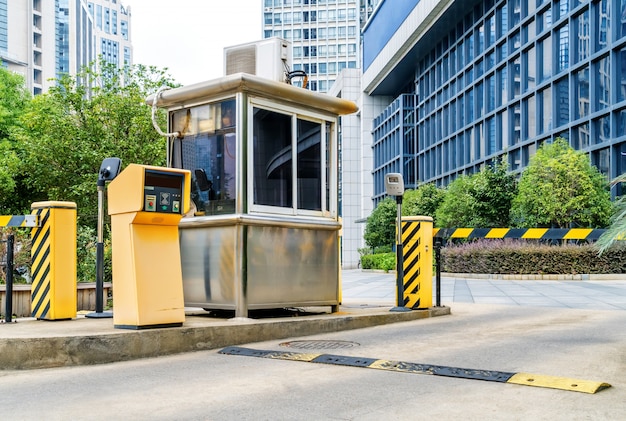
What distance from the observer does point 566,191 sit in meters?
24.6

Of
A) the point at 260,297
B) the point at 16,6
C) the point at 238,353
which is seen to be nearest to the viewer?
the point at 238,353

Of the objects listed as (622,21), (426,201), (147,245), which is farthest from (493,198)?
(147,245)

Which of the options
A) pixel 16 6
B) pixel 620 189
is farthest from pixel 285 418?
pixel 16 6

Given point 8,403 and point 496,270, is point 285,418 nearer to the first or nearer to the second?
point 8,403

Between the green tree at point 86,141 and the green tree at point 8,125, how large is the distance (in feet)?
7.86

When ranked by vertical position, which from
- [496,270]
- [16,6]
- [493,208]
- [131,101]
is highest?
[16,6]

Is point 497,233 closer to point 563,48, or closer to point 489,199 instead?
point 489,199

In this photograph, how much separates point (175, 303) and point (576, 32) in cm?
2541

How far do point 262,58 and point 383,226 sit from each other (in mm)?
38902

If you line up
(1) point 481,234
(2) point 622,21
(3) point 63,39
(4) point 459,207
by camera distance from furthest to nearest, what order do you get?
(3) point 63,39, (4) point 459,207, (2) point 622,21, (1) point 481,234

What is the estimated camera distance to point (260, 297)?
28.6 ft

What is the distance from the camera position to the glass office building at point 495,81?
88.8 ft

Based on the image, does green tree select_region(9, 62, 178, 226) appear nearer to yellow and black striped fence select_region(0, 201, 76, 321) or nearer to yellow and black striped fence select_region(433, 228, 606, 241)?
yellow and black striped fence select_region(433, 228, 606, 241)

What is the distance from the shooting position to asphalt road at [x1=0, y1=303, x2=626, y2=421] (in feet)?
15.2
